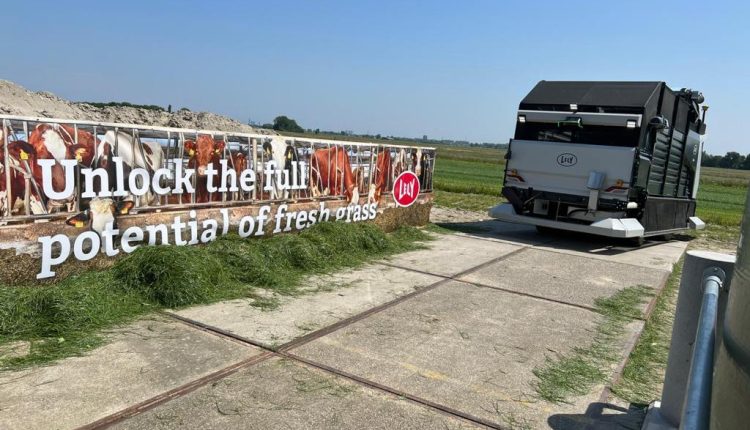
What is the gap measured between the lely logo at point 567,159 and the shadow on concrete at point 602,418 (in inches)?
294

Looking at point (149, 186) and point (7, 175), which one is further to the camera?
point (149, 186)

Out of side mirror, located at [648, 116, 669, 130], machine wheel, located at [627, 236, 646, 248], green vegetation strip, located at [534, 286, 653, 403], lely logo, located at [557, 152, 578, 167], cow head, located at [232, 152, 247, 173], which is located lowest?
green vegetation strip, located at [534, 286, 653, 403]

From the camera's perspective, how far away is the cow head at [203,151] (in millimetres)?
6578

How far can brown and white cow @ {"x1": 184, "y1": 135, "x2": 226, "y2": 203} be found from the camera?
6585 millimetres

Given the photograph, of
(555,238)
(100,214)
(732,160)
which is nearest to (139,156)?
(100,214)

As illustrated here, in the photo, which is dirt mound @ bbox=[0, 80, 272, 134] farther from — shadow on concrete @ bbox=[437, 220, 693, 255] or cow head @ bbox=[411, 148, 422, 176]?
shadow on concrete @ bbox=[437, 220, 693, 255]

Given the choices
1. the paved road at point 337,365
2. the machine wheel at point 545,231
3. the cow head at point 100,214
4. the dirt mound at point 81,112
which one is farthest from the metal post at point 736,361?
the dirt mound at point 81,112

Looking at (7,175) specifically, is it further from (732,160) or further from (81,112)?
(732,160)

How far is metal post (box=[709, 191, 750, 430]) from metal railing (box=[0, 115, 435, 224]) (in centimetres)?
544

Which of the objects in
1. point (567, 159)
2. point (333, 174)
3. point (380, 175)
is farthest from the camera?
point (567, 159)

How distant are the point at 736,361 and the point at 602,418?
273 cm

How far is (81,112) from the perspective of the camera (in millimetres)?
13391

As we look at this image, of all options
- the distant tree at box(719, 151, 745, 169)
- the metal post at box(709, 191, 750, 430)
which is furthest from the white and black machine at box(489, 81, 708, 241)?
the distant tree at box(719, 151, 745, 169)

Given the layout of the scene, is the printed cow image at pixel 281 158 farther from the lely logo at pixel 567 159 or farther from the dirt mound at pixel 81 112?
the dirt mound at pixel 81 112
